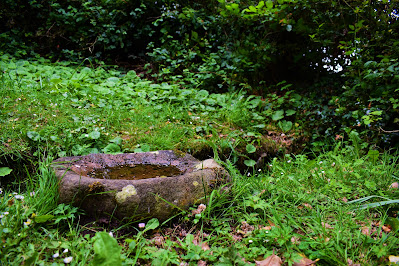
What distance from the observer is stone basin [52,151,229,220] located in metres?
1.78

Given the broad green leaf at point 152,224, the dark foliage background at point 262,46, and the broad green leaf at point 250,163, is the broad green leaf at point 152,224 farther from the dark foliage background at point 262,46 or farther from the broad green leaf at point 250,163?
the dark foliage background at point 262,46

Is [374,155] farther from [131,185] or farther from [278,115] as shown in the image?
[131,185]

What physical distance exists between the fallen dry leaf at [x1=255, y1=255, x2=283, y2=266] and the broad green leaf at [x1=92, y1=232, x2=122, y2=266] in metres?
0.75

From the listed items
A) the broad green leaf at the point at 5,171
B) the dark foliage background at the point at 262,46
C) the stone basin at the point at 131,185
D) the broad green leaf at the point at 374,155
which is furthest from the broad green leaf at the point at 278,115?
the broad green leaf at the point at 5,171

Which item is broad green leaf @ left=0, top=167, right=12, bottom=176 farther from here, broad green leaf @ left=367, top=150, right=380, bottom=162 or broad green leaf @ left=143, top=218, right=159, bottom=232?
broad green leaf @ left=367, top=150, right=380, bottom=162

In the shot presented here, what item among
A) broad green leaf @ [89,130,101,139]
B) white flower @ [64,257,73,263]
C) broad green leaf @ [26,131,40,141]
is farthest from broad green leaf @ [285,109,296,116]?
white flower @ [64,257,73,263]

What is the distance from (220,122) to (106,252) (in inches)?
92.9

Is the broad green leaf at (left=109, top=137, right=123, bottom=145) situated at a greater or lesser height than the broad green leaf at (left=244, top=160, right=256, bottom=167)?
greater

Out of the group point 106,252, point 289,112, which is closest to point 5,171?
point 106,252

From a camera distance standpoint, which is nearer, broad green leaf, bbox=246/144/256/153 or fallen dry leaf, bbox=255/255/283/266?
fallen dry leaf, bbox=255/255/283/266

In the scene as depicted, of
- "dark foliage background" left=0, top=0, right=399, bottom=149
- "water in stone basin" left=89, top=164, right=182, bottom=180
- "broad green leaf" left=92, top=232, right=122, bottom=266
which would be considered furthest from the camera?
"dark foliage background" left=0, top=0, right=399, bottom=149

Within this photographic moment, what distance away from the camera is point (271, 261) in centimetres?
151

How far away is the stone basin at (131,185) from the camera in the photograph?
178 cm

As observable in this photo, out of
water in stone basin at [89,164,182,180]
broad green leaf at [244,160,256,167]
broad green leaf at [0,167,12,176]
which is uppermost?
water in stone basin at [89,164,182,180]
